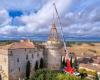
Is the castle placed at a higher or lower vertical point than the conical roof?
lower

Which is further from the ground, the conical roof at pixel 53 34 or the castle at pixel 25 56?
the conical roof at pixel 53 34

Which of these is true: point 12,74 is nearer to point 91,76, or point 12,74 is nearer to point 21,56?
point 21,56

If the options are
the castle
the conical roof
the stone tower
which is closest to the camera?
the castle

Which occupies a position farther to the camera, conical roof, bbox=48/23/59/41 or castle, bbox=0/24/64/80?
conical roof, bbox=48/23/59/41

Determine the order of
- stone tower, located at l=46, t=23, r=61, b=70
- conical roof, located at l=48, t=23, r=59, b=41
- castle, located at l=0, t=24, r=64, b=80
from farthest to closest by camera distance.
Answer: conical roof, located at l=48, t=23, r=59, b=41 → stone tower, located at l=46, t=23, r=61, b=70 → castle, located at l=0, t=24, r=64, b=80

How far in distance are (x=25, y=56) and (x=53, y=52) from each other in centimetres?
828

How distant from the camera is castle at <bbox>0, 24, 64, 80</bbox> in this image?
1996 inches

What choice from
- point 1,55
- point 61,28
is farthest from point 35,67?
point 61,28

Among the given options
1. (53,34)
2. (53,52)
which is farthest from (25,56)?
(53,34)

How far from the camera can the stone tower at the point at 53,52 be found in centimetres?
6088

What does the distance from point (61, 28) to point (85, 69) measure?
16.1 meters

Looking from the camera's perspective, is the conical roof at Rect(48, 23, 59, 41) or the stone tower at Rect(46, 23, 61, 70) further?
the conical roof at Rect(48, 23, 59, 41)

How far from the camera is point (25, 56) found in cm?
5550

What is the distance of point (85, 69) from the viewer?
62.8 m
